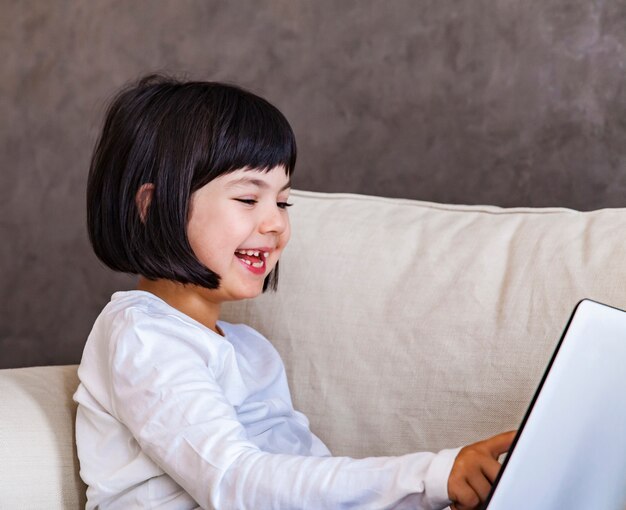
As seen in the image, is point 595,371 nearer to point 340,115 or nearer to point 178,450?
point 178,450

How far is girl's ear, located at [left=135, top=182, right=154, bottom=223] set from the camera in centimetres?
104

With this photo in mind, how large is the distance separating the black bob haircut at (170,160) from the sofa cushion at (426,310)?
0.18 m

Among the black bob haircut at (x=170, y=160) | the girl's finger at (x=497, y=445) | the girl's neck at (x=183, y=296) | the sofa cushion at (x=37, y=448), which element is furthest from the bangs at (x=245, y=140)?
the girl's finger at (x=497, y=445)

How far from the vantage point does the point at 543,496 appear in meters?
0.60

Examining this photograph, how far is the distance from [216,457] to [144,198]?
1.22 feet

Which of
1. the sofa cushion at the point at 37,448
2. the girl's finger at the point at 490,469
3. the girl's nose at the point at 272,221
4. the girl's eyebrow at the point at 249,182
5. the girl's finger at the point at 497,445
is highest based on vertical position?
the girl's eyebrow at the point at 249,182

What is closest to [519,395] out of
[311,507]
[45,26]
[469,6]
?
[311,507]

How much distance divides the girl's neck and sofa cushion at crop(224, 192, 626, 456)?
14 cm

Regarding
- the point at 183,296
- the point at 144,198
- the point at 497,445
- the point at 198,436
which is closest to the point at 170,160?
the point at 144,198

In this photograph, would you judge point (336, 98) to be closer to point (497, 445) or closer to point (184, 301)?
point (184, 301)

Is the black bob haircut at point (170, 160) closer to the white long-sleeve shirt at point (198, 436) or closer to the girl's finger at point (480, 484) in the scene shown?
the white long-sleeve shirt at point (198, 436)

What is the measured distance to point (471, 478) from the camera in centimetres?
68

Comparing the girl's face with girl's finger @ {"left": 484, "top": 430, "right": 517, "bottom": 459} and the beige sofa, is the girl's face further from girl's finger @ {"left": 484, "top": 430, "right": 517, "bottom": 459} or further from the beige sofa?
girl's finger @ {"left": 484, "top": 430, "right": 517, "bottom": 459}

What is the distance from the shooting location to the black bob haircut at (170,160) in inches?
40.2
